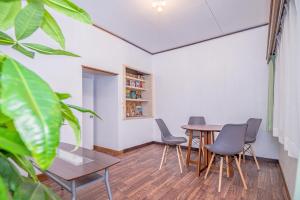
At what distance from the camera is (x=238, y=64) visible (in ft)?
12.2

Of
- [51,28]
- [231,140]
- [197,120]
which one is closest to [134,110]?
[197,120]

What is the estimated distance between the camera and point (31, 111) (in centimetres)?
21

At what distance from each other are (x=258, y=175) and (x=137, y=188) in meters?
1.96

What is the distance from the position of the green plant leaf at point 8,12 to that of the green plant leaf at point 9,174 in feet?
0.92

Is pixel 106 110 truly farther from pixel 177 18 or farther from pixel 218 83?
pixel 218 83

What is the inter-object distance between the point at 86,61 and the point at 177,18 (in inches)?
76.6

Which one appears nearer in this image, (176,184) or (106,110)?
(176,184)

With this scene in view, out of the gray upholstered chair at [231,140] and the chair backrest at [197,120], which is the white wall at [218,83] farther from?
the gray upholstered chair at [231,140]

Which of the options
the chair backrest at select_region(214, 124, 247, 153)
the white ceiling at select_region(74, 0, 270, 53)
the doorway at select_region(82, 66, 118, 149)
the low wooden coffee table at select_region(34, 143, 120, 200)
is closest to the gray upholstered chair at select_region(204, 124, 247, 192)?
the chair backrest at select_region(214, 124, 247, 153)

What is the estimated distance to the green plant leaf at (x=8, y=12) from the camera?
13.7 inches

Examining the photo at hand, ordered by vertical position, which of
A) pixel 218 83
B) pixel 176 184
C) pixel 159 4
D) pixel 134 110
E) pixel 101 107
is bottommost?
pixel 176 184

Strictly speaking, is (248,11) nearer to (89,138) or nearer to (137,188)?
(137,188)

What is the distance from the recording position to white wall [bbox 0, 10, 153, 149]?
2.63 meters

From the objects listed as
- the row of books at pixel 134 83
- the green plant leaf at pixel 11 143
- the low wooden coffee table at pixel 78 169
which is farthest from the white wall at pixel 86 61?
the green plant leaf at pixel 11 143
